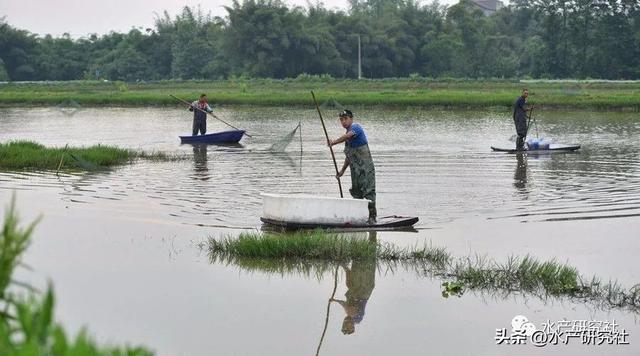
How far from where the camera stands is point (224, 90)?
188ft

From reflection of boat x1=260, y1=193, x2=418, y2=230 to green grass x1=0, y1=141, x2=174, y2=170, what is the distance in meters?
7.99

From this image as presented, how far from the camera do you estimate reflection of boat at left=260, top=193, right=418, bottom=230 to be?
11500 millimetres

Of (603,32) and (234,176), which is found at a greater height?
(603,32)

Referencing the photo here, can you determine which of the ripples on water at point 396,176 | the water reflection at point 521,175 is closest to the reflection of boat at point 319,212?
the ripples on water at point 396,176

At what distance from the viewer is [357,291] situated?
30.0 feet

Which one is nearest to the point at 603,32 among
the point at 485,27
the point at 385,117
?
the point at 485,27

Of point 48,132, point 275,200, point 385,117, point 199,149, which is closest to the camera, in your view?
point 275,200

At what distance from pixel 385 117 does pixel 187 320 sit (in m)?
29.3

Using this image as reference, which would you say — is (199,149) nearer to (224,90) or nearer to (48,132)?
(48,132)

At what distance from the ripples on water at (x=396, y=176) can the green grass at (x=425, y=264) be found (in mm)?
2108

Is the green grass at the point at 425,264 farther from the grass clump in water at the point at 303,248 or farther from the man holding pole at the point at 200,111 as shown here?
the man holding pole at the point at 200,111

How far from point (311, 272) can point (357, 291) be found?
0.86 metres

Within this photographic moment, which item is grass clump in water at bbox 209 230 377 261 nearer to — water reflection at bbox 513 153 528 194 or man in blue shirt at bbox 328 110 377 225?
man in blue shirt at bbox 328 110 377 225

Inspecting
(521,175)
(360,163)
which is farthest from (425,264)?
(521,175)
